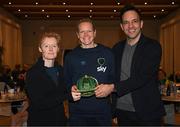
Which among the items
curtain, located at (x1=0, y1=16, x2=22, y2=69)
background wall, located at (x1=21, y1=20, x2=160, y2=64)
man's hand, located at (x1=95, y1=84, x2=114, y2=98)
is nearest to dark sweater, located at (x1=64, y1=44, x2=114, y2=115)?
man's hand, located at (x1=95, y1=84, x2=114, y2=98)

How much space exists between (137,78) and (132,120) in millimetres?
400

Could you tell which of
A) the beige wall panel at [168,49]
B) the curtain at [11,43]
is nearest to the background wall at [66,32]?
the curtain at [11,43]

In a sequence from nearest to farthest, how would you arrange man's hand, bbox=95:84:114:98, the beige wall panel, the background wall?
man's hand, bbox=95:84:114:98 < the beige wall panel < the background wall

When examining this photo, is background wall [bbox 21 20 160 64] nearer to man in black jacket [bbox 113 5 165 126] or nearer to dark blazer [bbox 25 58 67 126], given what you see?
man in black jacket [bbox 113 5 165 126]

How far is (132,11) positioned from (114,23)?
18.3 meters

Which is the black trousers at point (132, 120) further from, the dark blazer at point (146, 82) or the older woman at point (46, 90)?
the older woman at point (46, 90)

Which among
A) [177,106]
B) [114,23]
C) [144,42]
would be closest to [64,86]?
[144,42]

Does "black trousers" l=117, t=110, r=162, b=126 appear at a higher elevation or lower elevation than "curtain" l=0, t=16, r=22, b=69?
lower

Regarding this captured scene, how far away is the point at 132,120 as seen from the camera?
10.2 feet

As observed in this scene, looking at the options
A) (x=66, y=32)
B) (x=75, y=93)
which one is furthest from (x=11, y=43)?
(x=75, y=93)

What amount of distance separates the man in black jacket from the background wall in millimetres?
17891

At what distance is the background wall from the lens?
2095 centimetres

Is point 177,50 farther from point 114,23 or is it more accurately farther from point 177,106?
point 177,106

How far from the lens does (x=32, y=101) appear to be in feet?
9.25
